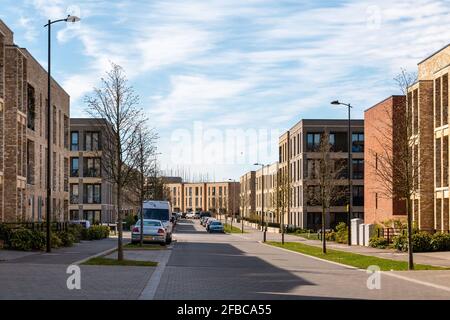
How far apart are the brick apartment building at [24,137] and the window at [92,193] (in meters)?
31.9

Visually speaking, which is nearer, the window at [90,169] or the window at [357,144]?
the window at [357,144]

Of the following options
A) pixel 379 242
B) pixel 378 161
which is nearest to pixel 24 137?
pixel 379 242

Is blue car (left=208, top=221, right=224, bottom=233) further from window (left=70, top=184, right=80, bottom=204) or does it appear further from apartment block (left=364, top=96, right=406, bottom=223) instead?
apartment block (left=364, top=96, right=406, bottom=223)

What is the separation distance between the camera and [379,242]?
40250 mm

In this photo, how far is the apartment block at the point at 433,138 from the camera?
39469 mm

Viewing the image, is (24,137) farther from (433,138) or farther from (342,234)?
(433,138)

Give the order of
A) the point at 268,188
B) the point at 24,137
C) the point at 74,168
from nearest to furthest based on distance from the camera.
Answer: the point at 24,137, the point at 74,168, the point at 268,188

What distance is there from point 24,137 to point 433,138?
2336 cm

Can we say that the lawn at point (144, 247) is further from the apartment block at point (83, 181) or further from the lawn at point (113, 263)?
the apartment block at point (83, 181)

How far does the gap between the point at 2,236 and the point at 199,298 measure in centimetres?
1872

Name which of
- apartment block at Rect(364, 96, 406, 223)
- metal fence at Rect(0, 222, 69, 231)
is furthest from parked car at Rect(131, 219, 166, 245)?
apartment block at Rect(364, 96, 406, 223)

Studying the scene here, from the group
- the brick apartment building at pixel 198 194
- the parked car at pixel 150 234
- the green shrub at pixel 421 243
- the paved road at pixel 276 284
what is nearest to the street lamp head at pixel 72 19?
the paved road at pixel 276 284
